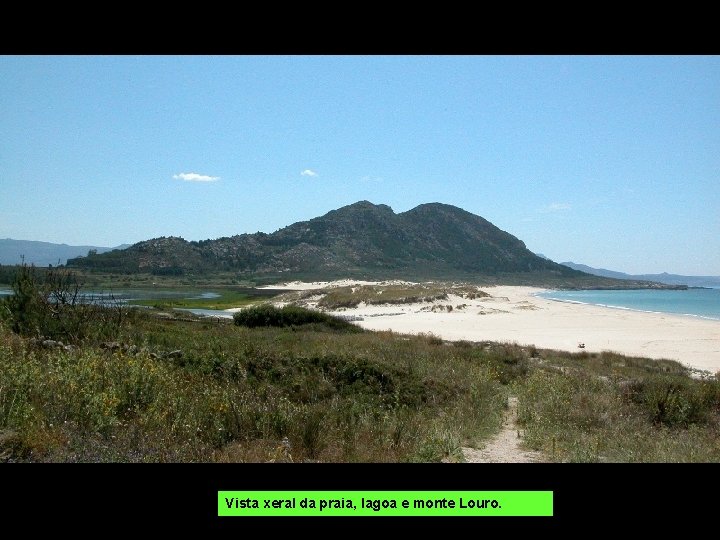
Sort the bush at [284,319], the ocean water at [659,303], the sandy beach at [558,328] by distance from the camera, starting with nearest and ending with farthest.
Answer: the sandy beach at [558,328]
the bush at [284,319]
the ocean water at [659,303]

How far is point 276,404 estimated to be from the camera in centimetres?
684

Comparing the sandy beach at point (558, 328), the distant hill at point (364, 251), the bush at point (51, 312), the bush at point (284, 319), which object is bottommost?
the sandy beach at point (558, 328)

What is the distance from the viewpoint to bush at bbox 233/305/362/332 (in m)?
24.6

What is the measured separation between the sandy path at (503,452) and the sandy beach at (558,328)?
1514 cm

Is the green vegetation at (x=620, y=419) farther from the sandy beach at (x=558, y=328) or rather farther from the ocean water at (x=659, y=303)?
the ocean water at (x=659, y=303)

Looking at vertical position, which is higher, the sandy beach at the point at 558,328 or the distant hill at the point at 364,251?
the distant hill at the point at 364,251

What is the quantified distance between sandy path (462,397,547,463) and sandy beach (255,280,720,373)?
15.1m

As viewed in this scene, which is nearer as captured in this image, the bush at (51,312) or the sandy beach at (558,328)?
the bush at (51,312)

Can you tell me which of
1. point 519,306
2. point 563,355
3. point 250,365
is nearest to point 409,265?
point 519,306

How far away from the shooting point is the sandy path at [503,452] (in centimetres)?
591

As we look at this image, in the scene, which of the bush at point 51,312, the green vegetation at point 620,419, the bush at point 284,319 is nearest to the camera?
the green vegetation at point 620,419

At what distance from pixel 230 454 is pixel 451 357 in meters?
11.1

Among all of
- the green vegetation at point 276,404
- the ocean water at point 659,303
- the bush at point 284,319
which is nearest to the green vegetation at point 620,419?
the green vegetation at point 276,404
